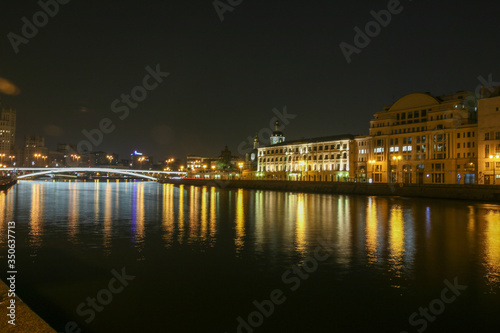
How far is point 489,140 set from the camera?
53188 millimetres

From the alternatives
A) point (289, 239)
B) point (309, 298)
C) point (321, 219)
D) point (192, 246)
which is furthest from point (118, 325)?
point (321, 219)

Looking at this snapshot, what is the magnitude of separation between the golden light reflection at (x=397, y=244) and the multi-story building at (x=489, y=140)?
32.9 meters

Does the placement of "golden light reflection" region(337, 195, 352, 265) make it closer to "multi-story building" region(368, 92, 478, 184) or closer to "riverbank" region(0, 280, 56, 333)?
"riverbank" region(0, 280, 56, 333)

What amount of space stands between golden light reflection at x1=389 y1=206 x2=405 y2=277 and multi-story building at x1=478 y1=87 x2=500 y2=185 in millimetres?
32862

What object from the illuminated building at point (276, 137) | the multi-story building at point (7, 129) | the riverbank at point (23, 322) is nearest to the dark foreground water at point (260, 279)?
the riverbank at point (23, 322)

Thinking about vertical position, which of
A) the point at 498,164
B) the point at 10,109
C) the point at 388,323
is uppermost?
the point at 10,109

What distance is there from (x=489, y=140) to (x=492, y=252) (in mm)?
44464

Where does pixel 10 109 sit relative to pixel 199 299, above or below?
above

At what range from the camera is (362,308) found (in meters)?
9.50

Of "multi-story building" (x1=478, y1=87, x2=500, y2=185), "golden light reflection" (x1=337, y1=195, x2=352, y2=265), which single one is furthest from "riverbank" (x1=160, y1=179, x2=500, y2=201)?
"golden light reflection" (x1=337, y1=195, x2=352, y2=265)

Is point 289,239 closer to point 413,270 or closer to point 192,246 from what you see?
point 192,246

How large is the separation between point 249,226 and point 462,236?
1234 centimetres

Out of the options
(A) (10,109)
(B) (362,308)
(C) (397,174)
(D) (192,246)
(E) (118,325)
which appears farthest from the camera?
(A) (10,109)

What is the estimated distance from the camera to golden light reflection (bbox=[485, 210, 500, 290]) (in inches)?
475
